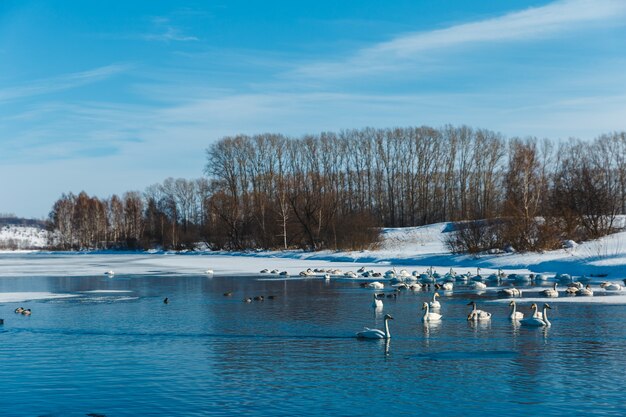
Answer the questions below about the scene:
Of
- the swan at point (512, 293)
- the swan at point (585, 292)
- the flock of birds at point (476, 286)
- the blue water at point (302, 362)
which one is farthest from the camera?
the swan at point (512, 293)

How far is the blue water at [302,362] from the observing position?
11.0 meters

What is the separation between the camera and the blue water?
10984 millimetres

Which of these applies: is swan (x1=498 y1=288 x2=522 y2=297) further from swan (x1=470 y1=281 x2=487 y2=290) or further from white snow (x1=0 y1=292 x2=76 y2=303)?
white snow (x1=0 y1=292 x2=76 y2=303)

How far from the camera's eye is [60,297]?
28.2m

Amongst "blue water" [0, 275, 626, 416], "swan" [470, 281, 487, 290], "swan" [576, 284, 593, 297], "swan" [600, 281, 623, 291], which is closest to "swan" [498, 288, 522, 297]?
"swan" [576, 284, 593, 297]

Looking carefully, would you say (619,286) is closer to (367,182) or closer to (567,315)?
(567,315)

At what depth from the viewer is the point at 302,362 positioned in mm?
14227

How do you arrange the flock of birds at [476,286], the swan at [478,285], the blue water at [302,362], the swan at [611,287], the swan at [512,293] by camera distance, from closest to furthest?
the blue water at [302,362] → the flock of birds at [476,286] → the swan at [512,293] → the swan at [611,287] → the swan at [478,285]

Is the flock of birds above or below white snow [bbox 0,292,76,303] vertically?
below

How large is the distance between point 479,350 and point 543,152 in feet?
228

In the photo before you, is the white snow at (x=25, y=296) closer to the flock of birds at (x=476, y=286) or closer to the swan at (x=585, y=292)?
the flock of birds at (x=476, y=286)

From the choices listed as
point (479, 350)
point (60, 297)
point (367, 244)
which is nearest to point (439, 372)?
point (479, 350)

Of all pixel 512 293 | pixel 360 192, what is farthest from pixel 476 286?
pixel 360 192

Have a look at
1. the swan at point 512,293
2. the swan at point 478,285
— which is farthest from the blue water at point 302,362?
the swan at point 478,285
